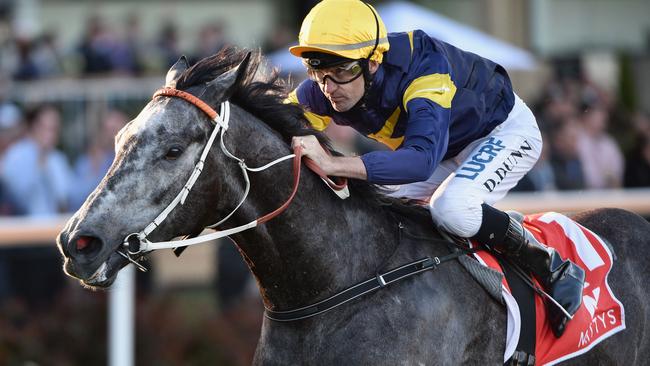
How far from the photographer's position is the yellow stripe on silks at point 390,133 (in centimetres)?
432

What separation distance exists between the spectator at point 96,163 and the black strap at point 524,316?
16.2 ft

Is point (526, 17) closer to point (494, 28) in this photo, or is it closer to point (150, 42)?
point (494, 28)

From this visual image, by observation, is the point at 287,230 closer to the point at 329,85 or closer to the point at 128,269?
the point at 329,85

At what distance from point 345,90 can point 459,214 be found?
25.1 inches

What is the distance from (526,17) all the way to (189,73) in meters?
12.1

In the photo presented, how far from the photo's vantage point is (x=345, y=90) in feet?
13.5

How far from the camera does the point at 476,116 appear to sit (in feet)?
14.5

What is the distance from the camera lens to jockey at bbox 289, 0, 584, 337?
3.98 meters

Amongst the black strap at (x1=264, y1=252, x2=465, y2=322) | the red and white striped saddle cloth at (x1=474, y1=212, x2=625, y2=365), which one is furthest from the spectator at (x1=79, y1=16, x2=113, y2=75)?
the black strap at (x1=264, y1=252, x2=465, y2=322)

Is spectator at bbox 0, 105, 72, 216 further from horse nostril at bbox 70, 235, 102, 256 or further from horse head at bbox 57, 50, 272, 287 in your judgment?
horse nostril at bbox 70, 235, 102, 256

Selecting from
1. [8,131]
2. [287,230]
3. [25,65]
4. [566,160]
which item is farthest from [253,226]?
[25,65]

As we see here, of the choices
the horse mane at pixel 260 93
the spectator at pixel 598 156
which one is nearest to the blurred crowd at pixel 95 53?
the spectator at pixel 598 156

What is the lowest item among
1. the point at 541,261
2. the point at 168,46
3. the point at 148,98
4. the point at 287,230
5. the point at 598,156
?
the point at 598,156

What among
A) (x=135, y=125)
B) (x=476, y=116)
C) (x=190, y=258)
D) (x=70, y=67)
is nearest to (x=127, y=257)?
(x=135, y=125)
